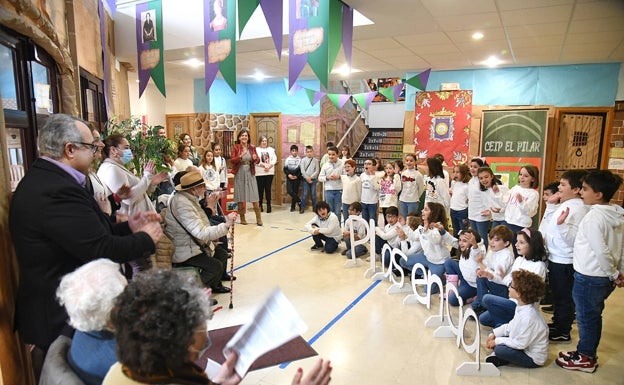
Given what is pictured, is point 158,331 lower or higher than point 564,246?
higher

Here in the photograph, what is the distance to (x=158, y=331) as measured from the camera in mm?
953

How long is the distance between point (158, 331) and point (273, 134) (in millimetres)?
7909

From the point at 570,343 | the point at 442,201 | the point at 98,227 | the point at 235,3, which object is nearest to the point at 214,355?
the point at 98,227

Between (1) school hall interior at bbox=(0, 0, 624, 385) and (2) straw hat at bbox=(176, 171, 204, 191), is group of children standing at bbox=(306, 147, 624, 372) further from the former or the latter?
(2) straw hat at bbox=(176, 171, 204, 191)

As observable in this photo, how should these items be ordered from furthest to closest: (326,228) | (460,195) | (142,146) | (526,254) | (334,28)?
(326,228) → (460,195) → (142,146) → (334,28) → (526,254)

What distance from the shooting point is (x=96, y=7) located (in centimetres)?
425

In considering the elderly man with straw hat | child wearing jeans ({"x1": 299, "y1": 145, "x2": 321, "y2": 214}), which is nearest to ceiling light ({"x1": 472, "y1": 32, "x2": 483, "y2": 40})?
the elderly man with straw hat

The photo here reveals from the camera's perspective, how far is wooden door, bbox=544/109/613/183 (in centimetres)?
600

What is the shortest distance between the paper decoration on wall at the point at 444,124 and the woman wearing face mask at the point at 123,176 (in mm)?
5006

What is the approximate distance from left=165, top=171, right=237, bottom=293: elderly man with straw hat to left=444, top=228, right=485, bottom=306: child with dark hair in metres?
2.03

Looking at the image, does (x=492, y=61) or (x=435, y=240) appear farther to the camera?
(x=492, y=61)

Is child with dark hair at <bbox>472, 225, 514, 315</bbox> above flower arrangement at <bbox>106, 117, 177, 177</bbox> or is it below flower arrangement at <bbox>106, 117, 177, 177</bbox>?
below

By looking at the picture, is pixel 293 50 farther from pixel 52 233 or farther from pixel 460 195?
pixel 460 195

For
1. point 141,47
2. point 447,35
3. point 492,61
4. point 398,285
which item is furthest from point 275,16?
point 492,61
